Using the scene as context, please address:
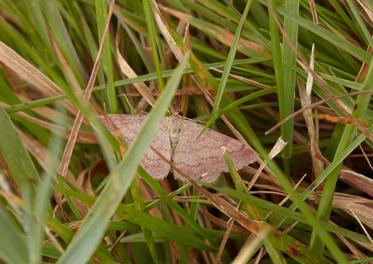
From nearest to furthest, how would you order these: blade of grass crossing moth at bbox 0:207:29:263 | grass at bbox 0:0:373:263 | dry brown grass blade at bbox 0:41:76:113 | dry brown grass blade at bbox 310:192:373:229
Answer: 1. blade of grass crossing moth at bbox 0:207:29:263
2. grass at bbox 0:0:373:263
3. dry brown grass blade at bbox 310:192:373:229
4. dry brown grass blade at bbox 0:41:76:113

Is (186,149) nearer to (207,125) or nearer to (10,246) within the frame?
(207,125)

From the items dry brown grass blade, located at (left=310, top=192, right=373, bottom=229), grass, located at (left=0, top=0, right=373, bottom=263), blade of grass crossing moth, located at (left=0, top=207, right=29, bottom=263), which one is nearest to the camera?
blade of grass crossing moth, located at (left=0, top=207, right=29, bottom=263)

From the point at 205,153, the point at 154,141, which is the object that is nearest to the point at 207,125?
Answer: the point at 205,153

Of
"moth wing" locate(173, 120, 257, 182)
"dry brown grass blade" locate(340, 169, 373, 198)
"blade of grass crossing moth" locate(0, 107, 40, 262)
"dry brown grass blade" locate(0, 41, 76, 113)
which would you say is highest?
"dry brown grass blade" locate(0, 41, 76, 113)

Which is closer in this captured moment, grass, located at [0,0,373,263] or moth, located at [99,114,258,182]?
grass, located at [0,0,373,263]

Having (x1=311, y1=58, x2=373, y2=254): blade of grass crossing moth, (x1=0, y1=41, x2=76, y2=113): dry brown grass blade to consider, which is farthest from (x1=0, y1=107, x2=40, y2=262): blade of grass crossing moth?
(x1=311, y1=58, x2=373, y2=254): blade of grass crossing moth

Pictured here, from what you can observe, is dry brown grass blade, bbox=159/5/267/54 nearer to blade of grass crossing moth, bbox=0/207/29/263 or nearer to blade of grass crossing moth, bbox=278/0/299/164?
blade of grass crossing moth, bbox=278/0/299/164

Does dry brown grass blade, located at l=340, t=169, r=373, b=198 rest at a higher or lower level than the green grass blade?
lower
